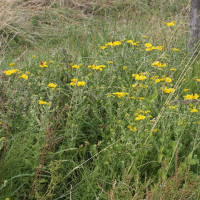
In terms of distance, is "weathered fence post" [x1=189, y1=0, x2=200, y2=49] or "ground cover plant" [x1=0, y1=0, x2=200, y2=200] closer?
"ground cover plant" [x1=0, y1=0, x2=200, y2=200]

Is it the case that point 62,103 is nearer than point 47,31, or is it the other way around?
point 62,103

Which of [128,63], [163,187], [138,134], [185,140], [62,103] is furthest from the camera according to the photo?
[128,63]

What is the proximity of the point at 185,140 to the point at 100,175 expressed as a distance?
2.27 feet

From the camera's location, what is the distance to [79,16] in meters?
5.76

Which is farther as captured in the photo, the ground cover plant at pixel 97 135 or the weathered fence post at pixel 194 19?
the weathered fence post at pixel 194 19

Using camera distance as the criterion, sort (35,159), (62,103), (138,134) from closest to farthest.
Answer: (35,159) < (138,134) < (62,103)

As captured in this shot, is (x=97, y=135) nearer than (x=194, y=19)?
Yes

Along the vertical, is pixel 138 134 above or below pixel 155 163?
above

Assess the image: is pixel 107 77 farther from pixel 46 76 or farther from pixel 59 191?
pixel 59 191

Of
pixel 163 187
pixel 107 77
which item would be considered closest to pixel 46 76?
pixel 107 77

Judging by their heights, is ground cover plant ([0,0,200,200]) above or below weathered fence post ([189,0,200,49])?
below

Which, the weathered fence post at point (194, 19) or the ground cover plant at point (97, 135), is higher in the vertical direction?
the weathered fence post at point (194, 19)

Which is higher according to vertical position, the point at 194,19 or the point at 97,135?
the point at 194,19

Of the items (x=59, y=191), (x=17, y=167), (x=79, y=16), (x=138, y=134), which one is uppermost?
(x=79, y=16)
